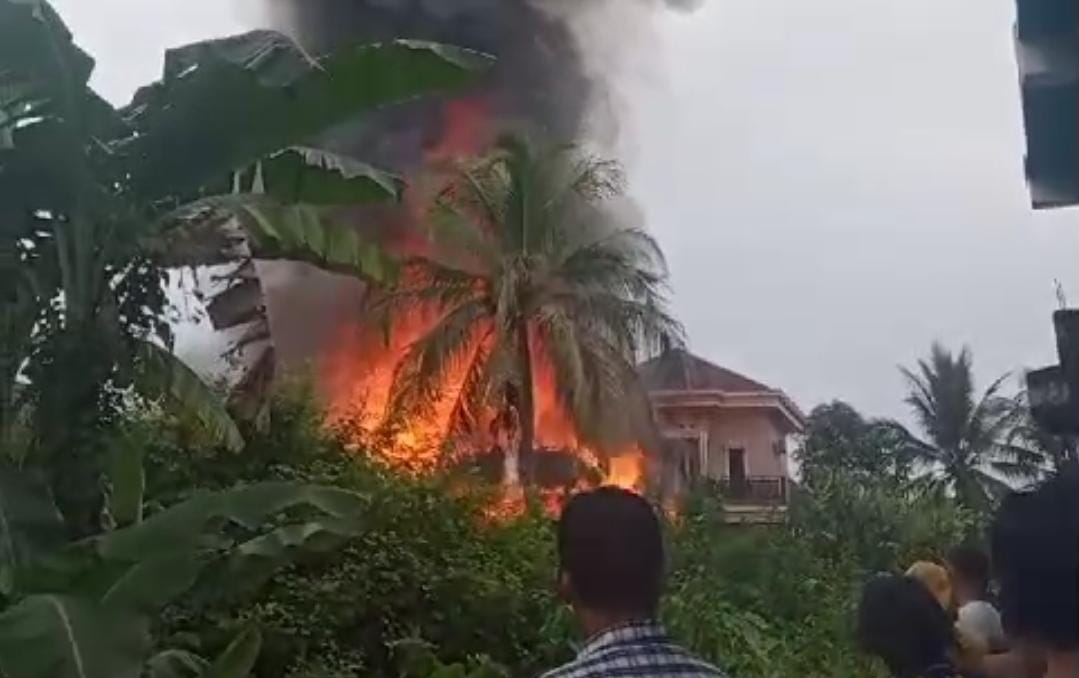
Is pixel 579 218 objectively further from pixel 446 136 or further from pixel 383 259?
pixel 383 259

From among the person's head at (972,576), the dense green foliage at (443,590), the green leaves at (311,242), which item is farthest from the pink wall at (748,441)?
the person's head at (972,576)

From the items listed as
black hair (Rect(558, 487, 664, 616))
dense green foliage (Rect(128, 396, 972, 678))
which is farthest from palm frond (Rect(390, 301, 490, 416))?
black hair (Rect(558, 487, 664, 616))

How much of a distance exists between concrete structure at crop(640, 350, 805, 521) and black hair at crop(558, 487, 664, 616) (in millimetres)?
28440

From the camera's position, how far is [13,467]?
6.00 m

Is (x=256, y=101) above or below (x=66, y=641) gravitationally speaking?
above

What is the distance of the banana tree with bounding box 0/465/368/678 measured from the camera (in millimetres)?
4613

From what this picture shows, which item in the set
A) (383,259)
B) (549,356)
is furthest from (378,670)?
(549,356)

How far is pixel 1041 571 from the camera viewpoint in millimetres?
2125

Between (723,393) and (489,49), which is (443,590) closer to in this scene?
(489,49)

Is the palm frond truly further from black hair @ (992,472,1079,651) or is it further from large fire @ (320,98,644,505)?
black hair @ (992,472,1079,651)

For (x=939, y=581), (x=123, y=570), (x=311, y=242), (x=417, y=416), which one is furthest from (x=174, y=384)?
(x=417, y=416)

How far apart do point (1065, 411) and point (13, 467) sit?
4163mm

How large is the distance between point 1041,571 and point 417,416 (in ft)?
54.8

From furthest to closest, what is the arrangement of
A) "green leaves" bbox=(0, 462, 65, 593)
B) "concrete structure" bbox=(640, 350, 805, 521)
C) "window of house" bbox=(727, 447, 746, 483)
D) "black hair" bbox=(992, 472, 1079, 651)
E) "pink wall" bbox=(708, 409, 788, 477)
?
"pink wall" bbox=(708, 409, 788, 477)
"window of house" bbox=(727, 447, 746, 483)
"concrete structure" bbox=(640, 350, 805, 521)
"green leaves" bbox=(0, 462, 65, 593)
"black hair" bbox=(992, 472, 1079, 651)
